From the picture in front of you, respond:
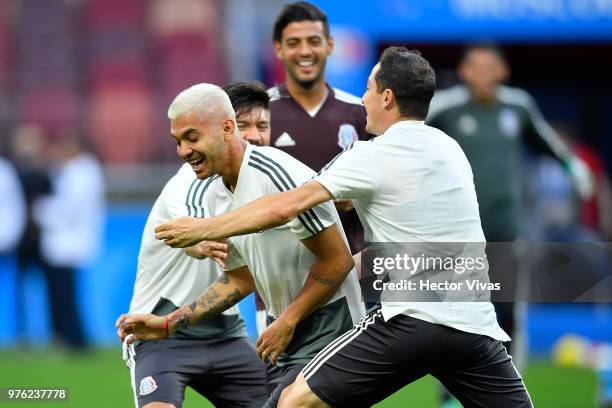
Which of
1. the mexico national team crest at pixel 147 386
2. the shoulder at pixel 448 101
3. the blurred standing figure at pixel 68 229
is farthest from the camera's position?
the blurred standing figure at pixel 68 229

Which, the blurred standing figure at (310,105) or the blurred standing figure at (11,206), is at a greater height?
the blurred standing figure at (310,105)

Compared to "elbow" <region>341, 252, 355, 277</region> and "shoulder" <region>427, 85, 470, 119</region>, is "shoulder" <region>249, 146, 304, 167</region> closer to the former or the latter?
"elbow" <region>341, 252, 355, 277</region>

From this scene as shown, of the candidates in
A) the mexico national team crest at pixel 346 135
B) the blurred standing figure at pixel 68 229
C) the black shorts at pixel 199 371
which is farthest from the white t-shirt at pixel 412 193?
the blurred standing figure at pixel 68 229

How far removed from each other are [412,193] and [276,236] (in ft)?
2.43

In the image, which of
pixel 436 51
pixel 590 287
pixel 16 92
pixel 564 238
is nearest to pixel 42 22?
pixel 16 92

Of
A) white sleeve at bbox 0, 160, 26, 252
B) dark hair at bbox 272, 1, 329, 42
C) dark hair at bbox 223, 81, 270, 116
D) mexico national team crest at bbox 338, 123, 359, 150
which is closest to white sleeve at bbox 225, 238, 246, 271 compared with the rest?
dark hair at bbox 223, 81, 270, 116

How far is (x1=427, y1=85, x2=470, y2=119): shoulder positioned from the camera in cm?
1013

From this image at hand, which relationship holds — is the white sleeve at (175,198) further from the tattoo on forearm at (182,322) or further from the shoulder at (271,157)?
the shoulder at (271,157)

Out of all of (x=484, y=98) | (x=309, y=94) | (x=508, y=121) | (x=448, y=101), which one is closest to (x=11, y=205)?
(x=448, y=101)

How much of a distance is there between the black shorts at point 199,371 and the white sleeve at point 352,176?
154 centimetres

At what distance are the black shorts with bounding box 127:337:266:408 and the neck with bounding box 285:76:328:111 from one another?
1.70 metres

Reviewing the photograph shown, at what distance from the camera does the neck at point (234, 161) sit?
5559 mm

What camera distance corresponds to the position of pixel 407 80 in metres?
5.45

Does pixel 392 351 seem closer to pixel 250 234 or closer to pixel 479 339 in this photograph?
pixel 479 339
